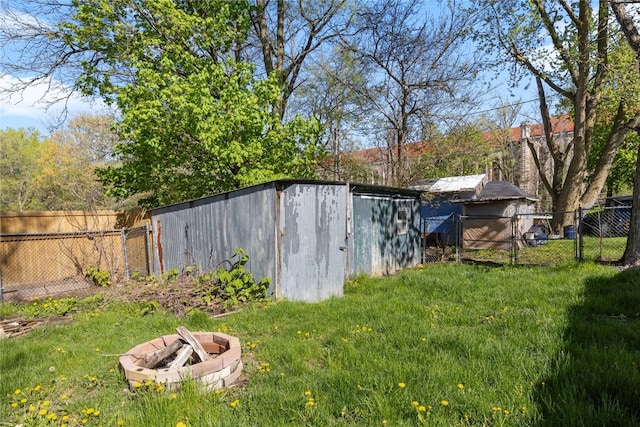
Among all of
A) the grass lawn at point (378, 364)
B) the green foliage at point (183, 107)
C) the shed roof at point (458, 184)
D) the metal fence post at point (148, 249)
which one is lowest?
the grass lawn at point (378, 364)

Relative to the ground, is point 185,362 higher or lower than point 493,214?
lower

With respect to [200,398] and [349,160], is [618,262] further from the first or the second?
[349,160]

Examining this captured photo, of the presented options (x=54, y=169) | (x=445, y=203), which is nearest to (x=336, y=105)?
(x=445, y=203)

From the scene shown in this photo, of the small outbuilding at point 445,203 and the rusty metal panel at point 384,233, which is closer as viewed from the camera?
the rusty metal panel at point 384,233

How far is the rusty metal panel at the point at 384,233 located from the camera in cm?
866

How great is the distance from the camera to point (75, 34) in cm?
947

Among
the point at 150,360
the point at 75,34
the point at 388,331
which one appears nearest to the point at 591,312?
the point at 388,331

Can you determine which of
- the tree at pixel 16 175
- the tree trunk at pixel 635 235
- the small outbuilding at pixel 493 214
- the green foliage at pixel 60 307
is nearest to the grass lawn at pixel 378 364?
the green foliage at pixel 60 307

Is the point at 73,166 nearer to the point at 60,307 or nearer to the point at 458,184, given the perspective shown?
the point at 60,307

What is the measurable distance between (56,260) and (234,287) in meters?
5.83

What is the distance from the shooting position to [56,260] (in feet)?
28.9

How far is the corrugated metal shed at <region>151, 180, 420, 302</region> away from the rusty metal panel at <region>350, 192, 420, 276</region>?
0.03m

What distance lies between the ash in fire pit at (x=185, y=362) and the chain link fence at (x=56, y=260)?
5248mm

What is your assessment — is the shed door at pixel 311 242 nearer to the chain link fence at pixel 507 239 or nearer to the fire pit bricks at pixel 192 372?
the fire pit bricks at pixel 192 372
